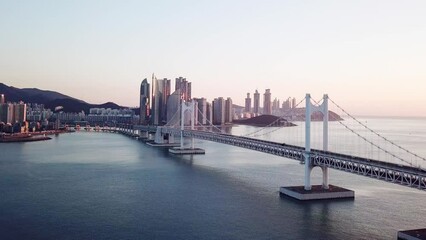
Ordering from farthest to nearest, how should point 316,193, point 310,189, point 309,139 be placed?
point 309,139, point 310,189, point 316,193

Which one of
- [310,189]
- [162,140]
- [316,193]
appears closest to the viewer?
[316,193]

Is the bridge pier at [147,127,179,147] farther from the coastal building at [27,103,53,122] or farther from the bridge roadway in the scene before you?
the coastal building at [27,103,53,122]

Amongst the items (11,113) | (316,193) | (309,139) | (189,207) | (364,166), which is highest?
(11,113)

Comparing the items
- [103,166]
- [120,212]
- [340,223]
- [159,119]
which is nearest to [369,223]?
[340,223]

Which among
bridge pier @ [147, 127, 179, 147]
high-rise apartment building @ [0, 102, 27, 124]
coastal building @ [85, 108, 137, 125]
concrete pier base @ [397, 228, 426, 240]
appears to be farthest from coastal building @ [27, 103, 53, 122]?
concrete pier base @ [397, 228, 426, 240]

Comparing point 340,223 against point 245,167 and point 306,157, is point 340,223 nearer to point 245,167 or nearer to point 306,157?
point 306,157

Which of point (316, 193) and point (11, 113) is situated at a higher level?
point (11, 113)

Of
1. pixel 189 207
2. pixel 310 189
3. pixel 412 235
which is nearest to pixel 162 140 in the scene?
pixel 310 189

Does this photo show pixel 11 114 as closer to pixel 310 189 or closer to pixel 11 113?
pixel 11 113

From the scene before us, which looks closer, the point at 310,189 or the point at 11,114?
the point at 310,189
